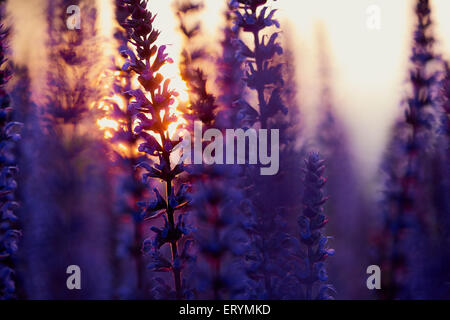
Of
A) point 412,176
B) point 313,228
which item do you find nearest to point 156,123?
point 313,228

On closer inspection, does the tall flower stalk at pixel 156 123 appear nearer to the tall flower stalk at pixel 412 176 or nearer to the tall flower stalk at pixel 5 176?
the tall flower stalk at pixel 5 176

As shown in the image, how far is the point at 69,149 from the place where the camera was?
21.6ft

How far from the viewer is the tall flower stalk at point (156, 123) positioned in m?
3.63

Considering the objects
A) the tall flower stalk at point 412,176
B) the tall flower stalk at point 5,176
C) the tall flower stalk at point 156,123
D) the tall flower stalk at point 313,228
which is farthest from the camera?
the tall flower stalk at point 412,176

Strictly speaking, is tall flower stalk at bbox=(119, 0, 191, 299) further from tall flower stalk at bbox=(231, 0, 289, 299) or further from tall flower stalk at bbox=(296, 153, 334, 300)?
tall flower stalk at bbox=(296, 153, 334, 300)

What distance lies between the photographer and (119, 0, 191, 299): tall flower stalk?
3633 mm

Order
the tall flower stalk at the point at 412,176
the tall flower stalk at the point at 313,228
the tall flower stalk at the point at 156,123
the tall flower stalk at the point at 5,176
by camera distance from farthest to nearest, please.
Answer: the tall flower stalk at the point at 412,176 < the tall flower stalk at the point at 5,176 < the tall flower stalk at the point at 313,228 < the tall flower stalk at the point at 156,123

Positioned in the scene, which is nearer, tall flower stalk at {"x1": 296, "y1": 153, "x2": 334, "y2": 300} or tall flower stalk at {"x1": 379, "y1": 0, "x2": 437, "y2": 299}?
tall flower stalk at {"x1": 296, "y1": 153, "x2": 334, "y2": 300}

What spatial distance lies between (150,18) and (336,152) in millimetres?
8022

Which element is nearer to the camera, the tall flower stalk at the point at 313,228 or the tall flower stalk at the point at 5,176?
the tall flower stalk at the point at 313,228

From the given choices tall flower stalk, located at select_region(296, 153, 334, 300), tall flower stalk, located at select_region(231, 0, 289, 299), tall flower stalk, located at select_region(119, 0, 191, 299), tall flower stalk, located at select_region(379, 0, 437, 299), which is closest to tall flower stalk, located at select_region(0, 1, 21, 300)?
tall flower stalk, located at select_region(119, 0, 191, 299)

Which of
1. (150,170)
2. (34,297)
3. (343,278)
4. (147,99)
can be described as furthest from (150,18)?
(343,278)

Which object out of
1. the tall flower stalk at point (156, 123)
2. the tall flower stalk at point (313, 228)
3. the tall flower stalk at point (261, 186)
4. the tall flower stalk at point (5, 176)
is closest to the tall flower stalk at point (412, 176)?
the tall flower stalk at point (313, 228)

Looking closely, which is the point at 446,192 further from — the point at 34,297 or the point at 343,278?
the point at 34,297
